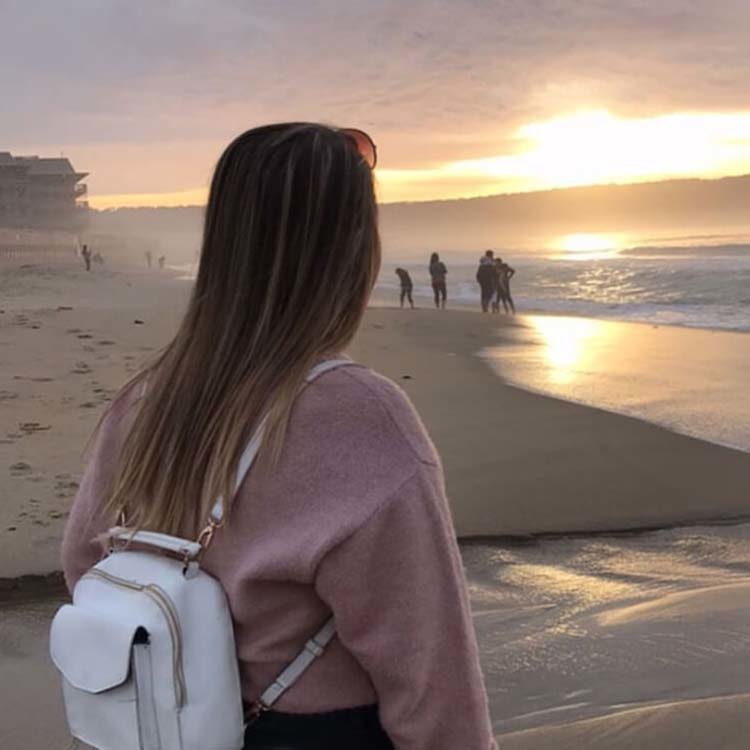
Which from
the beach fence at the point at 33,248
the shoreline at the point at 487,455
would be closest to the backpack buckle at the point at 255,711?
the shoreline at the point at 487,455

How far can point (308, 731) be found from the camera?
1.38 meters

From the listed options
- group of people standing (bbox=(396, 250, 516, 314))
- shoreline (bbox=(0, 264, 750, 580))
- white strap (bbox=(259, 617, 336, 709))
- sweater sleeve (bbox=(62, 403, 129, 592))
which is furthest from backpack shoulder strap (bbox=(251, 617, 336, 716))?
group of people standing (bbox=(396, 250, 516, 314))

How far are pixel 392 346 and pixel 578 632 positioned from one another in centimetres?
1121

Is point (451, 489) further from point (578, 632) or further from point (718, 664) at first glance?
point (718, 664)

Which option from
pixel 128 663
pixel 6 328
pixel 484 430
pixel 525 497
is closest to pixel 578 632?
pixel 525 497

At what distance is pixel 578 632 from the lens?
3.99 meters

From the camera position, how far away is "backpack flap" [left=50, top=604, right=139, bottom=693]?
1298 millimetres

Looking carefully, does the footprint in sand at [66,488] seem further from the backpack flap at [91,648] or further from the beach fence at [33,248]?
the beach fence at [33,248]

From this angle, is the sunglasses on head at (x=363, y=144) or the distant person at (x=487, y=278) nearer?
the sunglasses on head at (x=363, y=144)

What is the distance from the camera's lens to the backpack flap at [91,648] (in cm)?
130

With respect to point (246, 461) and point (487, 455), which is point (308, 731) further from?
point (487, 455)

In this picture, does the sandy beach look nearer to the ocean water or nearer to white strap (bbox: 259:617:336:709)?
white strap (bbox: 259:617:336:709)

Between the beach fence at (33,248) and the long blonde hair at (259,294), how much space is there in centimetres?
4846

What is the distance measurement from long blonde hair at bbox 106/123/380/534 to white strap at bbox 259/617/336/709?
9.0 inches
